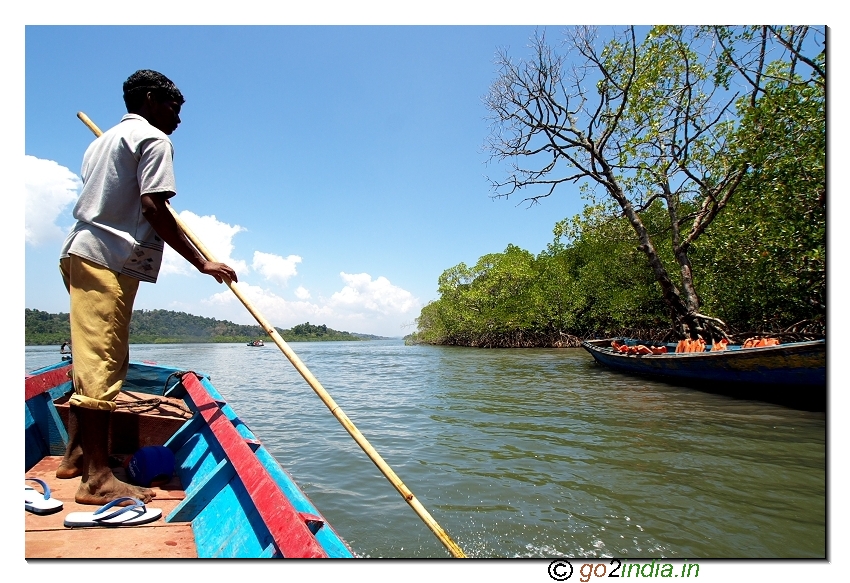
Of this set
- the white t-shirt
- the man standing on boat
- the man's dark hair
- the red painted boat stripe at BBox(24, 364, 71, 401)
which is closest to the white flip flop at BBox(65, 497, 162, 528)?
the man standing on boat

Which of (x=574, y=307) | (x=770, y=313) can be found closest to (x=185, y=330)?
(x=574, y=307)

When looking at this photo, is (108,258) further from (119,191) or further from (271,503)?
(271,503)

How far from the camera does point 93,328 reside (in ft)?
6.40

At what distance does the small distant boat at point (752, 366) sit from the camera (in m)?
5.63

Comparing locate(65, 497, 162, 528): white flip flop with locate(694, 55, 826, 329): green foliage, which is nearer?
locate(65, 497, 162, 528): white flip flop

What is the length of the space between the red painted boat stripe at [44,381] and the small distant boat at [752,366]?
7643 mm

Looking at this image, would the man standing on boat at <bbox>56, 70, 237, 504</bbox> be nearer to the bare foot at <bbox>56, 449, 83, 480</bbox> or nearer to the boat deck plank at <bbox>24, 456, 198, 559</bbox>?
the boat deck plank at <bbox>24, 456, 198, 559</bbox>

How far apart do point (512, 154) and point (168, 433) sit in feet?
38.9

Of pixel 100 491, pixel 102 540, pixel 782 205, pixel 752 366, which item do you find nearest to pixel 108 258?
pixel 100 491

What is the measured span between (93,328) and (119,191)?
0.61 m

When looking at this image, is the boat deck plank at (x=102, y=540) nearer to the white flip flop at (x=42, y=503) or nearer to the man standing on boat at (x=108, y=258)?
the white flip flop at (x=42, y=503)

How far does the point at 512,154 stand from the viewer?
13.0 m

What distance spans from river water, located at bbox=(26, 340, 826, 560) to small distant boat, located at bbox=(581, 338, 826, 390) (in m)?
0.37

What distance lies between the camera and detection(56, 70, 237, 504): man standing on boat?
1942 mm
